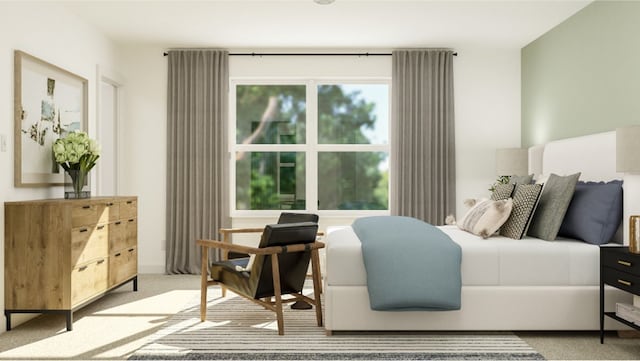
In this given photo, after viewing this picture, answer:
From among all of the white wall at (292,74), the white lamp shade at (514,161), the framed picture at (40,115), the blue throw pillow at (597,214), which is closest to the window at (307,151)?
the white wall at (292,74)

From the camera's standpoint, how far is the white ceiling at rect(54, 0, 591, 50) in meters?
4.24

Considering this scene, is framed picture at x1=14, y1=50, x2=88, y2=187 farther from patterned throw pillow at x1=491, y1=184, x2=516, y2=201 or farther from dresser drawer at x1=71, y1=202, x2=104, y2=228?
patterned throw pillow at x1=491, y1=184, x2=516, y2=201

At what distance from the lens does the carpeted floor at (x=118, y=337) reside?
113 inches

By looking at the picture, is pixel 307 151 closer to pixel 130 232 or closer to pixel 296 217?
pixel 296 217

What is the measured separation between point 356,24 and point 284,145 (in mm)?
1586

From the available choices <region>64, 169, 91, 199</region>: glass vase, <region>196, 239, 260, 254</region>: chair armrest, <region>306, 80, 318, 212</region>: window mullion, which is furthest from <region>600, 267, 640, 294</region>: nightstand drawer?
<region>64, 169, 91, 199</region>: glass vase

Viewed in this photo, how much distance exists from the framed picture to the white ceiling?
27.5 inches

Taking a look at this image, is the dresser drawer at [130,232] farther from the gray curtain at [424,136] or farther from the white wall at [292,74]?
the gray curtain at [424,136]

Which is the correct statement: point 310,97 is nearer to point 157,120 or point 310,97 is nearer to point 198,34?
point 198,34

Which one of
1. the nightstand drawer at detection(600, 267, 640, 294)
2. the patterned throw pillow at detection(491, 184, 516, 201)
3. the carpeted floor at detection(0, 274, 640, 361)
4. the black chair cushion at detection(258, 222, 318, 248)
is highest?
the patterned throw pillow at detection(491, 184, 516, 201)

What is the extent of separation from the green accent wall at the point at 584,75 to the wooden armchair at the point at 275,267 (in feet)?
8.14

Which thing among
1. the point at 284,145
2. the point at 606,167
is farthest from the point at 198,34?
the point at 606,167

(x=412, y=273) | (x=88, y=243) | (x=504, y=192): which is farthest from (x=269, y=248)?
(x=504, y=192)

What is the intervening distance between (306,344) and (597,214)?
2.07 metres
